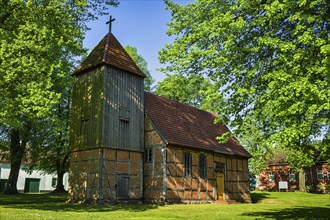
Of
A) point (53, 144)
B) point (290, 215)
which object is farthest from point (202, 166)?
point (53, 144)

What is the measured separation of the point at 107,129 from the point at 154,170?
191 inches

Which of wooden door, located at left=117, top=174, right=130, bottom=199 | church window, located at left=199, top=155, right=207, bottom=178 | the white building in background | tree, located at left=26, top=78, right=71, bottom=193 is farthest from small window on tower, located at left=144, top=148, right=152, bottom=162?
the white building in background

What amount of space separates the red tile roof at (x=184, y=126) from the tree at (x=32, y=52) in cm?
778

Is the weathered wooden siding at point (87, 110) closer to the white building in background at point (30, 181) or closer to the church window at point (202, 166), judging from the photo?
the church window at point (202, 166)

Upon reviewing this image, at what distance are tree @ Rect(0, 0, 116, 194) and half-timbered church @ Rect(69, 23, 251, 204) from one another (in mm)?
2637

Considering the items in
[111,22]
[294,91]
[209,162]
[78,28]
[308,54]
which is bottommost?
[209,162]

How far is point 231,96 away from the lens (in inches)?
569

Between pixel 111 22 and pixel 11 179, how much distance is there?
1863 centimetres

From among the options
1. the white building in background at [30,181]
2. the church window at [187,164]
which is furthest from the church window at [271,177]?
the white building in background at [30,181]

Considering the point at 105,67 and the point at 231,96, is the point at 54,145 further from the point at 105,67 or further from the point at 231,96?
the point at 231,96

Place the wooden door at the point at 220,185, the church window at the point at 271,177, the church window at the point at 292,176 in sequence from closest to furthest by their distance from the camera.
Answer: the wooden door at the point at 220,185
the church window at the point at 292,176
the church window at the point at 271,177

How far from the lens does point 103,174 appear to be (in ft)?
71.1

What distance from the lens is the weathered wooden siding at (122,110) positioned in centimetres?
2262

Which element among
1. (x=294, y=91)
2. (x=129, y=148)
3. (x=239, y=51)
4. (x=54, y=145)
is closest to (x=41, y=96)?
(x=129, y=148)
